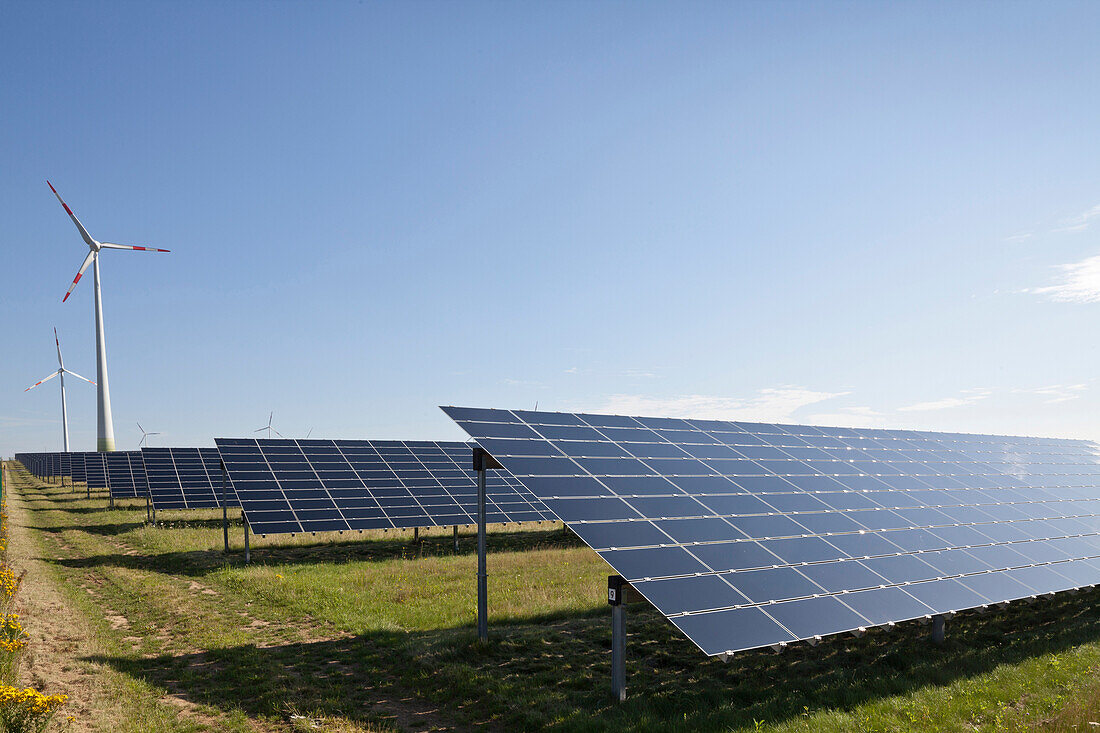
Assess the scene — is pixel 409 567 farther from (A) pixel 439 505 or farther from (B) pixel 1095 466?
(B) pixel 1095 466

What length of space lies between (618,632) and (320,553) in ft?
68.6

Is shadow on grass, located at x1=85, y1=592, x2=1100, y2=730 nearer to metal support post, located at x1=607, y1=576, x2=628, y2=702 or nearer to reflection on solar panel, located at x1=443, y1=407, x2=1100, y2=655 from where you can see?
metal support post, located at x1=607, y1=576, x2=628, y2=702

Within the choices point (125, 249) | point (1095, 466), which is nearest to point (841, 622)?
point (1095, 466)

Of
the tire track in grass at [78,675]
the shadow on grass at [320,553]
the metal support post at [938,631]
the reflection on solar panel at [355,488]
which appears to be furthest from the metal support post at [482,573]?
the shadow on grass at [320,553]

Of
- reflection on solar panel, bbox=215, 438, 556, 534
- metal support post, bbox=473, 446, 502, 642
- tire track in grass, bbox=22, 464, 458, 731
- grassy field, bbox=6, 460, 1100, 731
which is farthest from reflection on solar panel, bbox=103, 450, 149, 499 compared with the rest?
metal support post, bbox=473, 446, 502, 642

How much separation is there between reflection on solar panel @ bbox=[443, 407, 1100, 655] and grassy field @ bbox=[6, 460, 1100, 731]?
151 centimetres

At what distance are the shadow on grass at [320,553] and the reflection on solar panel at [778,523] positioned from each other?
1316 cm

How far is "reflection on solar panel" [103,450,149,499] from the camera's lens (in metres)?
46.1

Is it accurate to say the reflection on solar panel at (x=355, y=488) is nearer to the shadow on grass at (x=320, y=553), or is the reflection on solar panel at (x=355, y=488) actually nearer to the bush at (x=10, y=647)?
the shadow on grass at (x=320, y=553)

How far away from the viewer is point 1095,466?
33531 millimetres

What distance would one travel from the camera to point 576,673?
42.4ft

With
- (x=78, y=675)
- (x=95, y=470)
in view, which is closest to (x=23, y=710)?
(x=78, y=675)

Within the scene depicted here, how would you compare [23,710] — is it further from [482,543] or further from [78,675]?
[482,543]

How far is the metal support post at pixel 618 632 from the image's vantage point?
10812 millimetres
